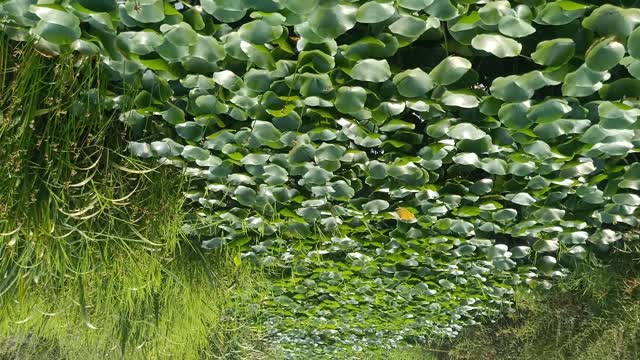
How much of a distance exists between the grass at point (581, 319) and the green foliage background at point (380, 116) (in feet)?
0.80

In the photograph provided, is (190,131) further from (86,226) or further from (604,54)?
(604,54)

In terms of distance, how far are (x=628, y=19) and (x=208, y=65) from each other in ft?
2.60

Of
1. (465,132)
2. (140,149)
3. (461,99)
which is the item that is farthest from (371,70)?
(140,149)

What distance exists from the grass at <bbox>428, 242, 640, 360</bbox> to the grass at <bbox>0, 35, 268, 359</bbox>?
159 centimetres

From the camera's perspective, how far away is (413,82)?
3.54 ft

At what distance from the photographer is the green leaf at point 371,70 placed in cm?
102

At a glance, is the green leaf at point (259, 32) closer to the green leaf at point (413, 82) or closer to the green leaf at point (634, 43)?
the green leaf at point (413, 82)

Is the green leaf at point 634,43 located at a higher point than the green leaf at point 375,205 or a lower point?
higher

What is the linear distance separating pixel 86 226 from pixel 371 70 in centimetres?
99

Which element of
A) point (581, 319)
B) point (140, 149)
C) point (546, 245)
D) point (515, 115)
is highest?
point (515, 115)

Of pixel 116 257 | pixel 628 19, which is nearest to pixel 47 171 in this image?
pixel 116 257

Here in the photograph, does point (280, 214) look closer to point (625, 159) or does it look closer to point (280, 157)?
point (280, 157)

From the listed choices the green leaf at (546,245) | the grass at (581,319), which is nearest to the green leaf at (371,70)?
the green leaf at (546,245)

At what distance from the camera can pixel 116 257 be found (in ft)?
5.50
